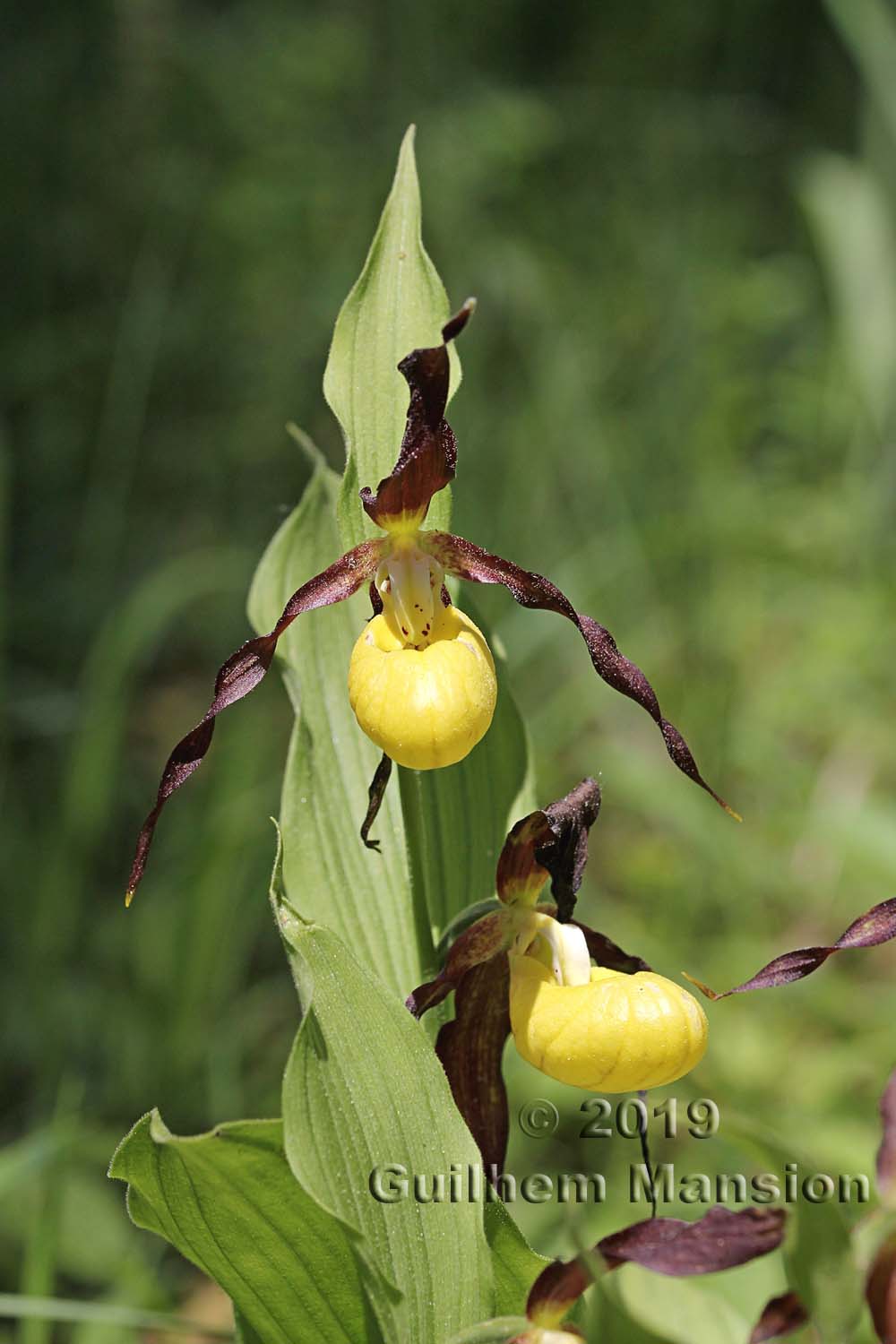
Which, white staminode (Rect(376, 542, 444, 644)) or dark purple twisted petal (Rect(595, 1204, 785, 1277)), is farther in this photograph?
white staminode (Rect(376, 542, 444, 644))

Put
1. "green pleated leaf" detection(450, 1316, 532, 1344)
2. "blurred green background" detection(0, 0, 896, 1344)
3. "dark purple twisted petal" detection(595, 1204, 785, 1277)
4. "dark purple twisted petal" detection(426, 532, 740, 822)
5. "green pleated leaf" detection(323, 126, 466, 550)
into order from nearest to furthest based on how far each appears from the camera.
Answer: "dark purple twisted petal" detection(595, 1204, 785, 1277) < "green pleated leaf" detection(450, 1316, 532, 1344) < "dark purple twisted petal" detection(426, 532, 740, 822) < "green pleated leaf" detection(323, 126, 466, 550) < "blurred green background" detection(0, 0, 896, 1344)

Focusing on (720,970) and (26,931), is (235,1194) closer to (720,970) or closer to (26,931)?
(26,931)

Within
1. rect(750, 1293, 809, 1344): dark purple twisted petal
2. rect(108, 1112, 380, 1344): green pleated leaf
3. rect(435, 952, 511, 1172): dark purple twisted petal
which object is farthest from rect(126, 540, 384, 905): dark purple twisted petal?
rect(750, 1293, 809, 1344): dark purple twisted petal

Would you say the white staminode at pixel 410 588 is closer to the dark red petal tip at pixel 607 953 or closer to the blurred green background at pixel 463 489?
the dark red petal tip at pixel 607 953

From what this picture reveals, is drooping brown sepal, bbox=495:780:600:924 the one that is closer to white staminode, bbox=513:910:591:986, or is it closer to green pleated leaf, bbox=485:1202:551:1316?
white staminode, bbox=513:910:591:986

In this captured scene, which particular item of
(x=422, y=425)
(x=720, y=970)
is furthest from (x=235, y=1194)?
(x=720, y=970)

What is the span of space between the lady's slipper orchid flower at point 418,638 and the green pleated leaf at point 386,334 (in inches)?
3.4

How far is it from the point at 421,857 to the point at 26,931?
1.50 m

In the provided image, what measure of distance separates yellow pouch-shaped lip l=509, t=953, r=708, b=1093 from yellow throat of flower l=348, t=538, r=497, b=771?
24cm

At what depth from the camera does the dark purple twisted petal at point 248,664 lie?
102cm

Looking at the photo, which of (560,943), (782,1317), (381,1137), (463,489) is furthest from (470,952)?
(463,489)

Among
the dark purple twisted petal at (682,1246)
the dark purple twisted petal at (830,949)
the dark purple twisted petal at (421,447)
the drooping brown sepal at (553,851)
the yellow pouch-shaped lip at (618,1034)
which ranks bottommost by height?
the dark purple twisted petal at (682,1246)

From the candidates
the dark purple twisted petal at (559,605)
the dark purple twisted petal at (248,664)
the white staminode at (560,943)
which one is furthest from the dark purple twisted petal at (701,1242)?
the dark purple twisted petal at (248,664)

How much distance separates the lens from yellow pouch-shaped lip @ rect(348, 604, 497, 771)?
0.99 meters
